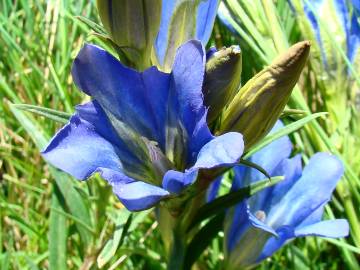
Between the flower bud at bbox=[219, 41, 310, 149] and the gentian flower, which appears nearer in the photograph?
the flower bud at bbox=[219, 41, 310, 149]

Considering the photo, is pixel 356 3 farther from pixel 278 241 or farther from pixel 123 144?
pixel 123 144

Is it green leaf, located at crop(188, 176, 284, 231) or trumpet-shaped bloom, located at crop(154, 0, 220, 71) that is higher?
trumpet-shaped bloom, located at crop(154, 0, 220, 71)

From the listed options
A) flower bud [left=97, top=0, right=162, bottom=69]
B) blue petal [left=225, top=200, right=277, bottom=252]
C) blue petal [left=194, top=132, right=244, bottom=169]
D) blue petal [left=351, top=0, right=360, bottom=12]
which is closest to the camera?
blue petal [left=194, top=132, right=244, bottom=169]

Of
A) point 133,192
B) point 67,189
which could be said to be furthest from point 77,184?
point 133,192

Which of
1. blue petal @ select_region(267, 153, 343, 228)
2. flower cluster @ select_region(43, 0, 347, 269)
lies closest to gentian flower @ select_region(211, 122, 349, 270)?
blue petal @ select_region(267, 153, 343, 228)

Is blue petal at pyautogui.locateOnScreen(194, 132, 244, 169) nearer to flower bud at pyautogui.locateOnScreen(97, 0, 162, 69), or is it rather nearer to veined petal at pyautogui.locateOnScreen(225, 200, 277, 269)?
flower bud at pyautogui.locateOnScreen(97, 0, 162, 69)
